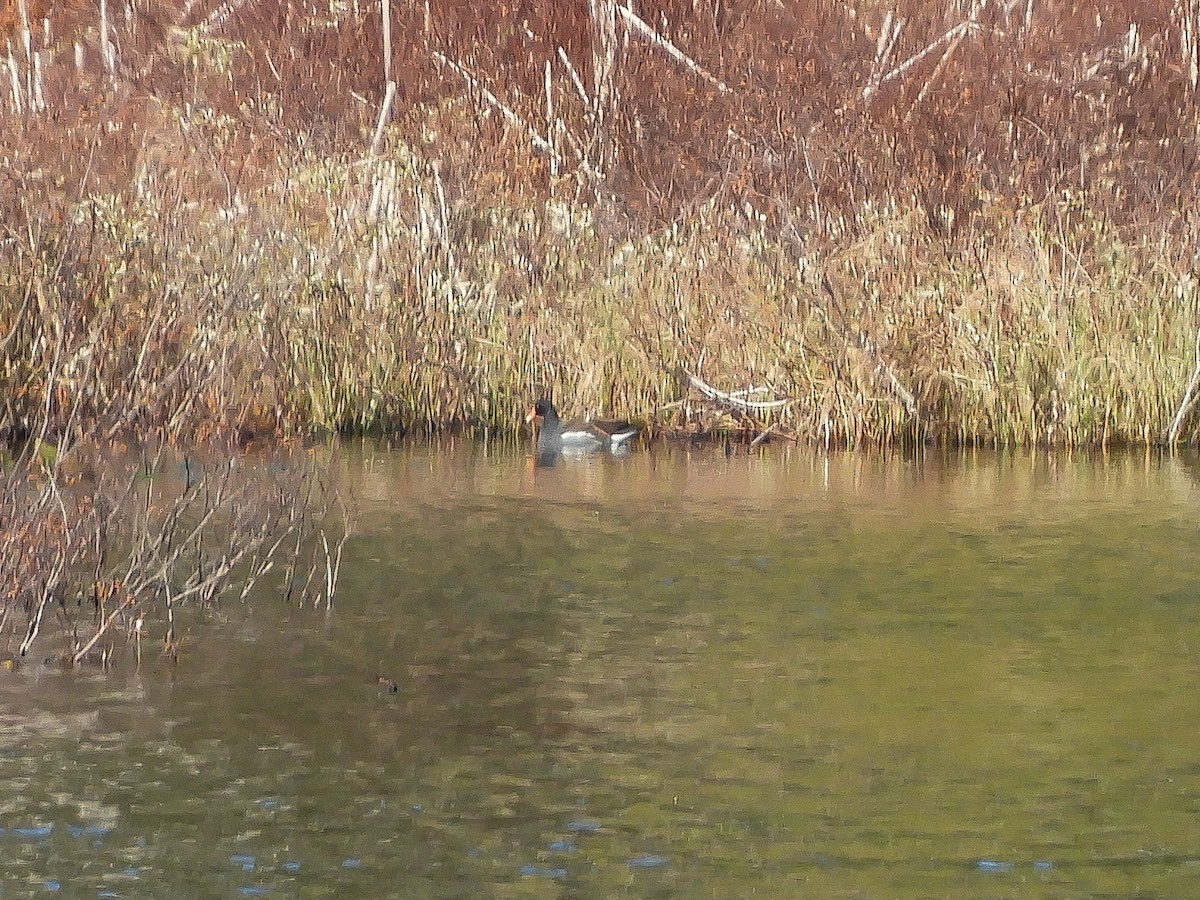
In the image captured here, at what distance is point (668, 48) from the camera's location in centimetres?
2302

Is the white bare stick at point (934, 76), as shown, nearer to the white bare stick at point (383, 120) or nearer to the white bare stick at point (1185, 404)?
the white bare stick at point (383, 120)

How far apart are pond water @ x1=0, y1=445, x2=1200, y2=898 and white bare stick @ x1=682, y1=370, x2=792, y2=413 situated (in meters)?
3.12

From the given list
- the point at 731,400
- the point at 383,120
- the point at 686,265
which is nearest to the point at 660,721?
the point at 731,400

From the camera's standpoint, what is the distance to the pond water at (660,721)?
6137 mm

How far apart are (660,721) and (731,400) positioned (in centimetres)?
807

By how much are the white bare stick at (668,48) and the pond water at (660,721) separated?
10.6m

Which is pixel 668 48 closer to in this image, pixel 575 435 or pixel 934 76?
pixel 934 76

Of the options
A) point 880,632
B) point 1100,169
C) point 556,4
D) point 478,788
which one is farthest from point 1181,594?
point 556,4

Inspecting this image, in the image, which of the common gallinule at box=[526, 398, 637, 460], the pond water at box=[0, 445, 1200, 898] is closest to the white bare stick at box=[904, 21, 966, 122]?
the common gallinule at box=[526, 398, 637, 460]

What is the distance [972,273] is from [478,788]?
29.9 ft

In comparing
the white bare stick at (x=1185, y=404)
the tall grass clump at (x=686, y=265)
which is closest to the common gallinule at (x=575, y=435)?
the tall grass clump at (x=686, y=265)

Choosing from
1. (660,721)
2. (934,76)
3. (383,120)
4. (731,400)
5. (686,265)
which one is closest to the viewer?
(660,721)

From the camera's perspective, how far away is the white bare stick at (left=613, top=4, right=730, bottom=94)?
22609mm

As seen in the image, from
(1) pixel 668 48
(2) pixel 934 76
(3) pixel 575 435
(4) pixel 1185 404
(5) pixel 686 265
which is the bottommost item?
(3) pixel 575 435
